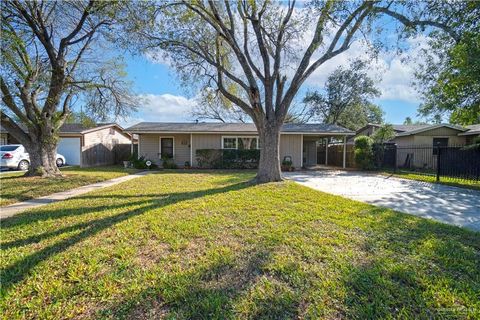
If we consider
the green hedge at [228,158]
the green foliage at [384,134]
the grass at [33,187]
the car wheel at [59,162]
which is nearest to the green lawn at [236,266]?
the grass at [33,187]

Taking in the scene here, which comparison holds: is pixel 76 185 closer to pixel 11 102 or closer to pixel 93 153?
pixel 11 102

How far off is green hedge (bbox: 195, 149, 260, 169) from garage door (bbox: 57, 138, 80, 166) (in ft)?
31.3

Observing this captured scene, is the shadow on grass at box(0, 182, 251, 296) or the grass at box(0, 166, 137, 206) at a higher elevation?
the grass at box(0, 166, 137, 206)

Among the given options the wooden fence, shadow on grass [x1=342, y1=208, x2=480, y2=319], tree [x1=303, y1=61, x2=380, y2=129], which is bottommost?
shadow on grass [x1=342, y1=208, x2=480, y2=319]

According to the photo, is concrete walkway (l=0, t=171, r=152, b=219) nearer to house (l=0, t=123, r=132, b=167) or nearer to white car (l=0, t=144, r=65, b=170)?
house (l=0, t=123, r=132, b=167)

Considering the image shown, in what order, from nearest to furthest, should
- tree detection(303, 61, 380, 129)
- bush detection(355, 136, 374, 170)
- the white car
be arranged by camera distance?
1. the white car
2. bush detection(355, 136, 374, 170)
3. tree detection(303, 61, 380, 129)

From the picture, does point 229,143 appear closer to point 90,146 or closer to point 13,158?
point 90,146

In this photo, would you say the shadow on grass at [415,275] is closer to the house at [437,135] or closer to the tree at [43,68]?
the tree at [43,68]

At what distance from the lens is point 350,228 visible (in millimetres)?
4043

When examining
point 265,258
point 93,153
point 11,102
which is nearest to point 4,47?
point 11,102

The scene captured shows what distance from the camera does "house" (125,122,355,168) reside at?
15.9m

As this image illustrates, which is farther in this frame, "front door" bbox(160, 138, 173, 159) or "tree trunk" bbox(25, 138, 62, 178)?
"front door" bbox(160, 138, 173, 159)

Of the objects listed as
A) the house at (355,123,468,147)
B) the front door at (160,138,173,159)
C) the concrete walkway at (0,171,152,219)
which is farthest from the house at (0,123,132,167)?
the house at (355,123,468,147)

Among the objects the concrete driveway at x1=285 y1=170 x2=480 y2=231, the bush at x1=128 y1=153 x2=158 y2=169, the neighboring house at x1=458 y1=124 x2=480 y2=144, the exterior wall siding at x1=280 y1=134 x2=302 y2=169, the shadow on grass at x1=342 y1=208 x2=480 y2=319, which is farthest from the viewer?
the exterior wall siding at x1=280 y1=134 x2=302 y2=169
